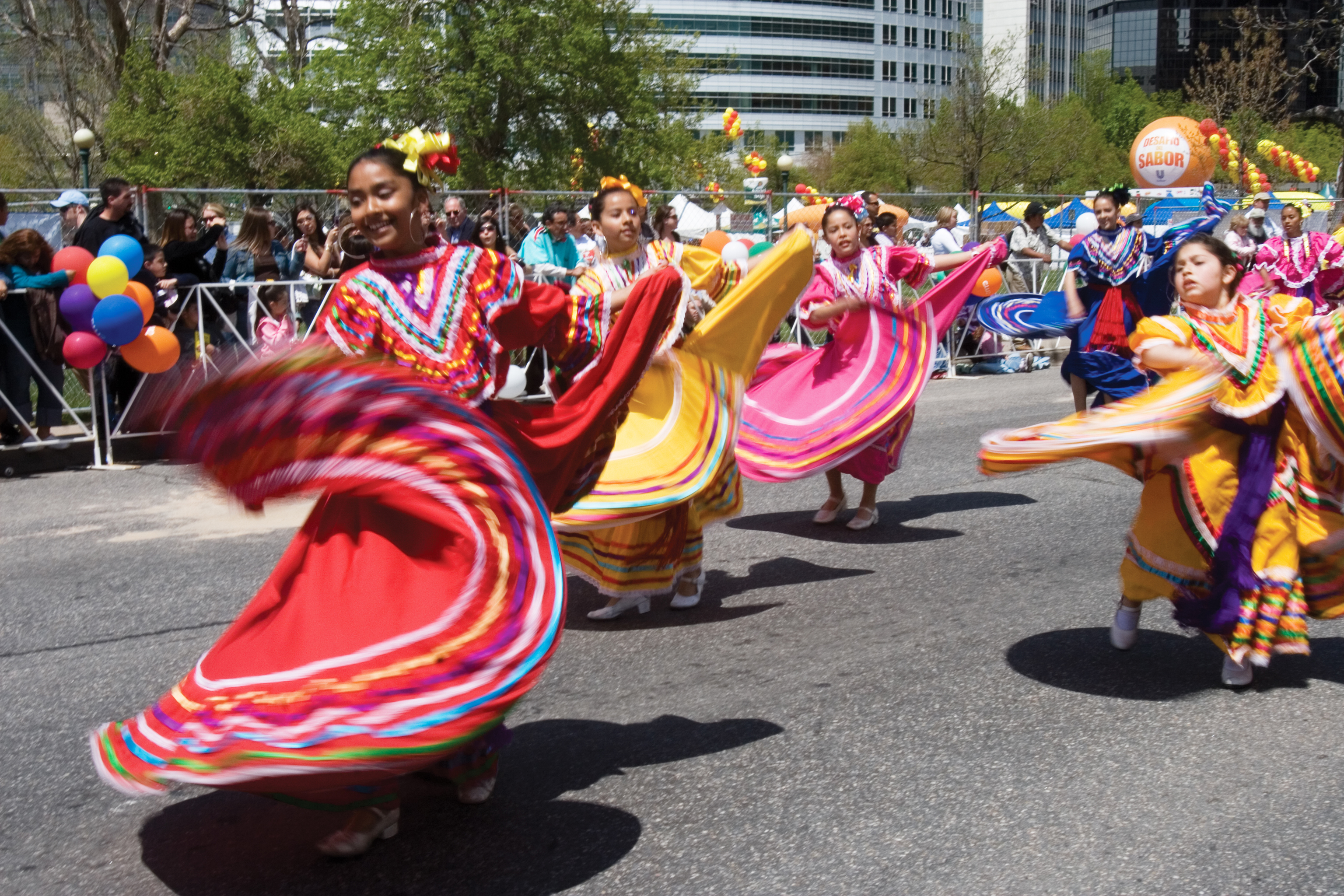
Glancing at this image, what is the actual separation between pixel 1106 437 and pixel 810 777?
1446mm

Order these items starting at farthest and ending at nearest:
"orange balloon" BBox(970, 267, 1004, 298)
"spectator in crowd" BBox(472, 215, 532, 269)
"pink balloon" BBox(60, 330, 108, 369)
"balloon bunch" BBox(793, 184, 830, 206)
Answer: "balloon bunch" BBox(793, 184, 830, 206) → "orange balloon" BBox(970, 267, 1004, 298) → "spectator in crowd" BBox(472, 215, 532, 269) → "pink balloon" BBox(60, 330, 108, 369)

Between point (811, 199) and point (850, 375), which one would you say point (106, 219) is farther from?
point (811, 199)

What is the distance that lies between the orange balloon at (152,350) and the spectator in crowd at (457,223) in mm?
2738

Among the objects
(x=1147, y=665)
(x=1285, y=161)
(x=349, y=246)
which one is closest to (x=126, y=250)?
(x=349, y=246)

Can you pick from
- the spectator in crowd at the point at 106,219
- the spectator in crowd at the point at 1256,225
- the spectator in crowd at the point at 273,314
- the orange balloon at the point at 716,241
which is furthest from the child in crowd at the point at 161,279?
the spectator in crowd at the point at 1256,225

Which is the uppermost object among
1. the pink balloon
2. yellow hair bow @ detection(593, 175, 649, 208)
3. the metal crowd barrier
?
yellow hair bow @ detection(593, 175, 649, 208)

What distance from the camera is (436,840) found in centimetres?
347

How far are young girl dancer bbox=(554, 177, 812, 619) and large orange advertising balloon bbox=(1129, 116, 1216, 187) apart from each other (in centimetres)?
2259

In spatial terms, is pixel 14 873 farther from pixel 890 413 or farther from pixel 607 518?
pixel 890 413

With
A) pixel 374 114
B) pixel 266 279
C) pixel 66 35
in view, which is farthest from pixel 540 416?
pixel 66 35

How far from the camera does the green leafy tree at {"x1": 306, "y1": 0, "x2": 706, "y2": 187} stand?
98.9 feet

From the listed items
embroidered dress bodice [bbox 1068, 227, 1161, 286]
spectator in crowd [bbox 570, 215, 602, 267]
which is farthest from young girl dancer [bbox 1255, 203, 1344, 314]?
spectator in crowd [bbox 570, 215, 602, 267]

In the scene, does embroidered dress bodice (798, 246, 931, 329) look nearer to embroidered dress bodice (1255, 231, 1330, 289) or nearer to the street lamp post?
embroidered dress bodice (1255, 231, 1330, 289)

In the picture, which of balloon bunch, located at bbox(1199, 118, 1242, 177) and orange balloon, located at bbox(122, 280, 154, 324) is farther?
balloon bunch, located at bbox(1199, 118, 1242, 177)
